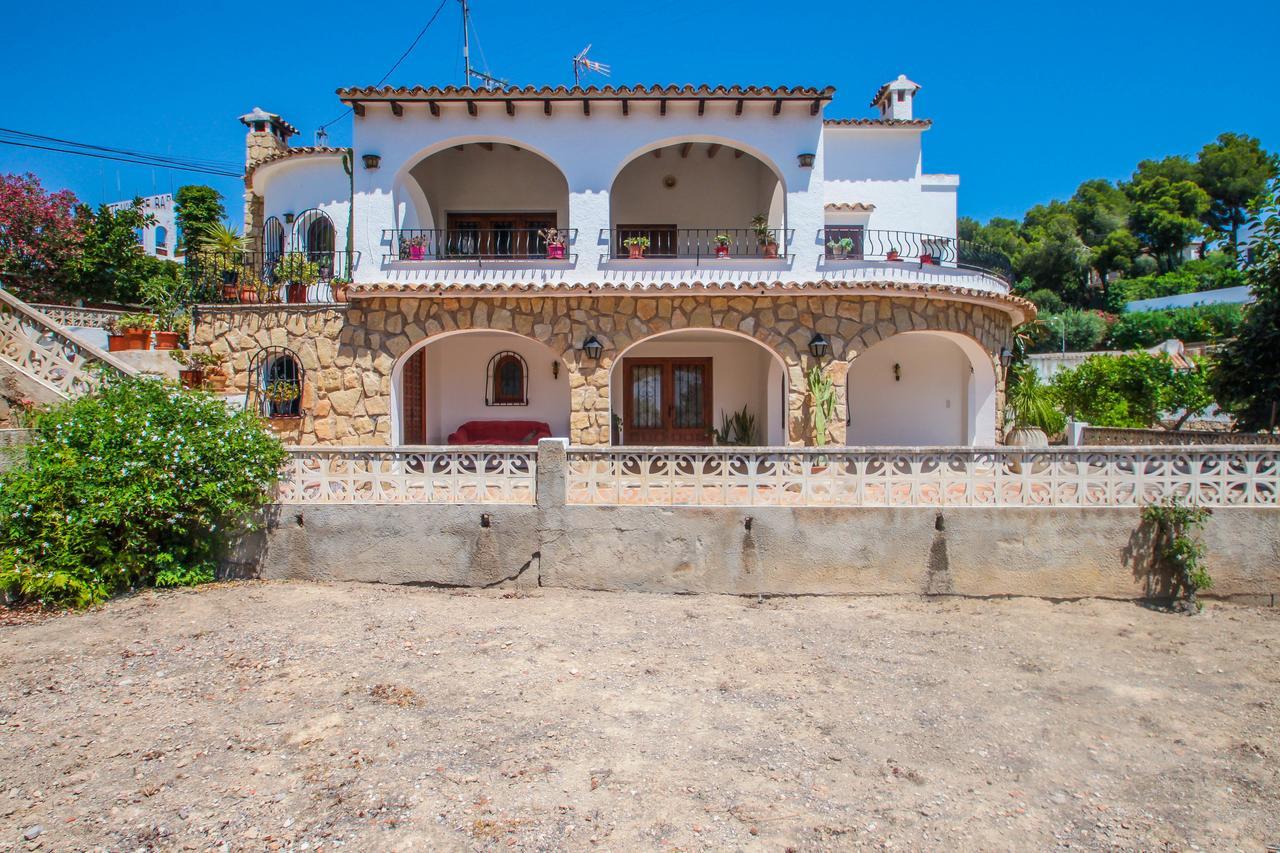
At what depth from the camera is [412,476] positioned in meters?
7.43

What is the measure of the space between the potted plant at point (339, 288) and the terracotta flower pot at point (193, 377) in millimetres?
2380

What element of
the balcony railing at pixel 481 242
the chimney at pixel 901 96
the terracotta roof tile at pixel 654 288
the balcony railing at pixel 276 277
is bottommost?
the terracotta roof tile at pixel 654 288

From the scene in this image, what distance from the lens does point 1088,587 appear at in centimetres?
705

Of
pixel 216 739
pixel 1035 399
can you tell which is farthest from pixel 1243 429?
pixel 216 739

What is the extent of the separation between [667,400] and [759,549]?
7222 mm

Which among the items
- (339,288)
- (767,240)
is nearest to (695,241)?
(767,240)

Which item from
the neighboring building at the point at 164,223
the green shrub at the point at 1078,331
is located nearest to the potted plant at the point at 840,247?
the green shrub at the point at 1078,331

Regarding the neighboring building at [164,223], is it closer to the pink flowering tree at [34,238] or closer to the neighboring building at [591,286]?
the pink flowering tree at [34,238]

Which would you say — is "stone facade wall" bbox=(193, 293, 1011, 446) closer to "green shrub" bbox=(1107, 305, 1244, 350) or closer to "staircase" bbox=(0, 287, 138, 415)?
"staircase" bbox=(0, 287, 138, 415)

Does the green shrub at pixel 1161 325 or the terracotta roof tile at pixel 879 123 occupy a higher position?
the terracotta roof tile at pixel 879 123

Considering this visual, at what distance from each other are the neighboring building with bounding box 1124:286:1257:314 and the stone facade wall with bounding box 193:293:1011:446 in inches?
1364

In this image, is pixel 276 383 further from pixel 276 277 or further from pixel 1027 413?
pixel 1027 413

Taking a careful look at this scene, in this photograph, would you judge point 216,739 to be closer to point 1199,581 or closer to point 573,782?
point 573,782

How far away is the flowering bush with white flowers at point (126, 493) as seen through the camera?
260 inches
